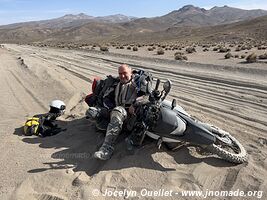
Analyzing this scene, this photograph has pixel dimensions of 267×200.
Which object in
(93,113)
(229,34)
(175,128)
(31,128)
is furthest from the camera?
(229,34)

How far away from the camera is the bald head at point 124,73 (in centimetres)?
671

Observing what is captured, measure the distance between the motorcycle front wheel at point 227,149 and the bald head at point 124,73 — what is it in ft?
5.86

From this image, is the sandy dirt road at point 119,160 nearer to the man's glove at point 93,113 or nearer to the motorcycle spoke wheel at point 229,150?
the motorcycle spoke wheel at point 229,150

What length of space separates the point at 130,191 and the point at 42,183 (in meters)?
1.38

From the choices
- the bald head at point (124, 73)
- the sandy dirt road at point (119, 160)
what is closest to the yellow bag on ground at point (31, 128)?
the sandy dirt road at point (119, 160)

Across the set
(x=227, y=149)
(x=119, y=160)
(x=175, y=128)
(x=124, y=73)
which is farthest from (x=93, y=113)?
(x=227, y=149)

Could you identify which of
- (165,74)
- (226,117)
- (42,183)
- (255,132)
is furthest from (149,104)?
(165,74)

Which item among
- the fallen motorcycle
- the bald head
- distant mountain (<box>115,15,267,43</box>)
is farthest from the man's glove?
distant mountain (<box>115,15,267,43</box>)

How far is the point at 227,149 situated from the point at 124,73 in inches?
86.7

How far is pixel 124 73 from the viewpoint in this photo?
672 cm

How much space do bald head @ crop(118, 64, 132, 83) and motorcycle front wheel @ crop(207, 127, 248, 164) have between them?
5.86ft

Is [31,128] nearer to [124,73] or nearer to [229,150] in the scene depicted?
[124,73]

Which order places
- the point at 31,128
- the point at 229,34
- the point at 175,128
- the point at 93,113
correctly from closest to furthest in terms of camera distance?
the point at 175,128, the point at 93,113, the point at 31,128, the point at 229,34

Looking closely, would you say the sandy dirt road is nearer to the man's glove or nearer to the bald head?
the man's glove
